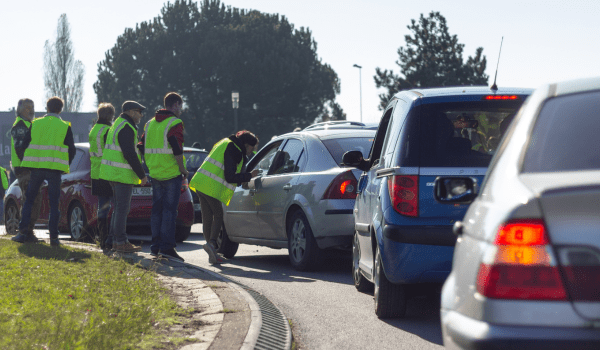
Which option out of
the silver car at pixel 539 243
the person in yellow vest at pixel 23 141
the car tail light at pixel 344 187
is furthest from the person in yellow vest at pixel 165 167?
the silver car at pixel 539 243

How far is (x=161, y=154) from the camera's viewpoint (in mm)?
9781

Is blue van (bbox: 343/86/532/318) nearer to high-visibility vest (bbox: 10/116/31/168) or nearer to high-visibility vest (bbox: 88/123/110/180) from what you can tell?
high-visibility vest (bbox: 88/123/110/180)

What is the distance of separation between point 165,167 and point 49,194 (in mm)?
1992

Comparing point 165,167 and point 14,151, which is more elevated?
point 14,151

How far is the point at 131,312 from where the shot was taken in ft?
17.5

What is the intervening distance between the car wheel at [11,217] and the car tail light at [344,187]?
797 cm

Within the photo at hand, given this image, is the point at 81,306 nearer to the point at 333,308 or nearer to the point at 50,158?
the point at 333,308

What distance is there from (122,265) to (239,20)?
6334 cm

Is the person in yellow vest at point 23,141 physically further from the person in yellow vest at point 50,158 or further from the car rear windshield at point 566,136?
the car rear windshield at point 566,136

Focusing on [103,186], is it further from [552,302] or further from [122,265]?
[552,302]

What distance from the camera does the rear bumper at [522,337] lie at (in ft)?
7.78

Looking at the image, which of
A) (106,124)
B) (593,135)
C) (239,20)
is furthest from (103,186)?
(239,20)

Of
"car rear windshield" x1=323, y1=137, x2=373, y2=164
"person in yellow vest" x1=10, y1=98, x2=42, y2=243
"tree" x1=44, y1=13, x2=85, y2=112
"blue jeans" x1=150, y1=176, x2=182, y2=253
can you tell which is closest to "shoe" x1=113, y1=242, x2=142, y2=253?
"blue jeans" x1=150, y1=176, x2=182, y2=253

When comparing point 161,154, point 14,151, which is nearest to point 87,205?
point 14,151
